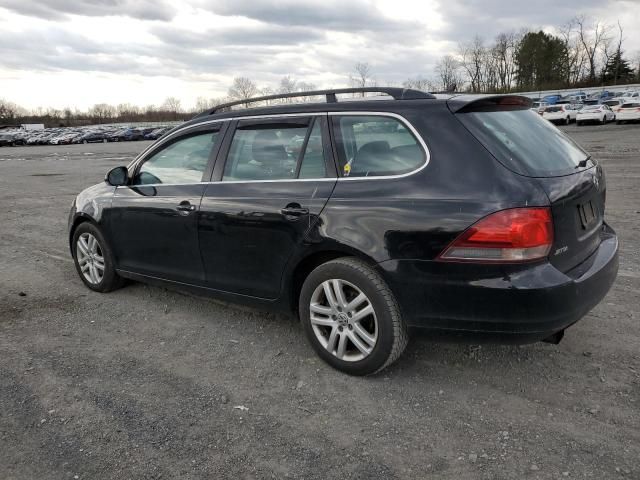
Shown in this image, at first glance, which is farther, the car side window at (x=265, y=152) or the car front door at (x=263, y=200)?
the car side window at (x=265, y=152)

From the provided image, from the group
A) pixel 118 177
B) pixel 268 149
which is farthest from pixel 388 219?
pixel 118 177

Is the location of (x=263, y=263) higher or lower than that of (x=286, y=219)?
lower

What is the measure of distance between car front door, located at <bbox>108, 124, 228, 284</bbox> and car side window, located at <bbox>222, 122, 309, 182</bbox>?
0.20 meters

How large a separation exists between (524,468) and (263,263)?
198cm

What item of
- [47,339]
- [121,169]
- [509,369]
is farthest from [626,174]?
[47,339]

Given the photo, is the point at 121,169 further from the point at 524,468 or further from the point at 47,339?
the point at 524,468

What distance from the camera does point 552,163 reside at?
3.08 metres

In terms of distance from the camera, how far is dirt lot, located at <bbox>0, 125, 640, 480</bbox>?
2602 millimetres

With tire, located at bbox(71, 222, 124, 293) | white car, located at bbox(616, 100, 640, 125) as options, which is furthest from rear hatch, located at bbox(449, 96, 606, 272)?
white car, located at bbox(616, 100, 640, 125)

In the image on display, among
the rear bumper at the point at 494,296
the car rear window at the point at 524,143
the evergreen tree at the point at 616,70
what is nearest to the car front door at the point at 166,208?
the rear bumper at the point at 494,296

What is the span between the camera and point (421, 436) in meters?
2.79

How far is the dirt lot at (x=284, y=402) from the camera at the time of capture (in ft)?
8.54

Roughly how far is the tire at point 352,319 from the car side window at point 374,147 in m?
0.57

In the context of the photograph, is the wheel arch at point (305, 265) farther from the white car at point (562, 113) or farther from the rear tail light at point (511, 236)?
the white car at point (562, 113)
